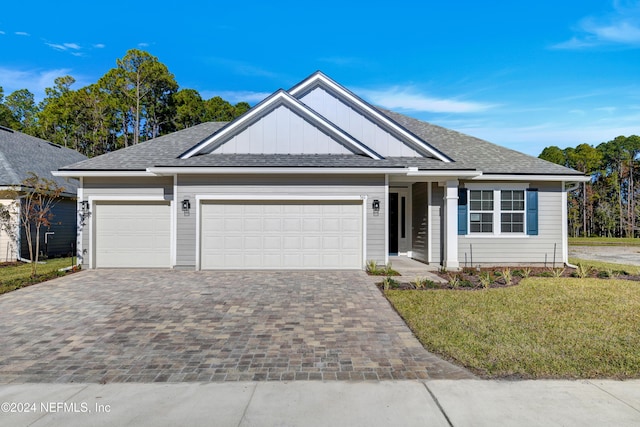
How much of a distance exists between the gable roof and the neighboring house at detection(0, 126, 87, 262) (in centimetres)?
438

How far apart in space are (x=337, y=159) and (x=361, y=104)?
3.00m

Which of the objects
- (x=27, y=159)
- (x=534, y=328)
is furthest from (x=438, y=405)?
(x=27, y=159)

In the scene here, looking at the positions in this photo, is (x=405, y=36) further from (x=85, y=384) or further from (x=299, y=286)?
(x=85, y=384)

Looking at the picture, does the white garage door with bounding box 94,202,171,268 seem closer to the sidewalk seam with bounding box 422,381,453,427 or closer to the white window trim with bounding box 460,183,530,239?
the sidewalk seam with bounding box 422,381,453,427

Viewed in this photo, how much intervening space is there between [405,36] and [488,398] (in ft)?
44.8

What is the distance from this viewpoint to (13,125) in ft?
118

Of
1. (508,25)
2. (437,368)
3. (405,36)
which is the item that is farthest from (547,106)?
(437,368)

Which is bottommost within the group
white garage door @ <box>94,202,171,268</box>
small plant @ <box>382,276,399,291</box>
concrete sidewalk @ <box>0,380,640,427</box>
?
concrete sidewalk @ <box>0,380,640,427</box>

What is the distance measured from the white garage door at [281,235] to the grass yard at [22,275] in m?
4.11

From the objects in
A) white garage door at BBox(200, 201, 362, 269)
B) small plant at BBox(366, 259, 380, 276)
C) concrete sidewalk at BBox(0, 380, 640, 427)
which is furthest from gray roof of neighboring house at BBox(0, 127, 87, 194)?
concrete sidewalk at BBox(0, 380, 640, 427)

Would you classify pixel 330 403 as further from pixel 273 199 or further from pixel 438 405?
pixel 273 199

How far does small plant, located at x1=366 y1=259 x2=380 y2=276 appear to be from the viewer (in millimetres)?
9778

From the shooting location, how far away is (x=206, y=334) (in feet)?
16.7

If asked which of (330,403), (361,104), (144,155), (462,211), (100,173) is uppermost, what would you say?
(361,104)
